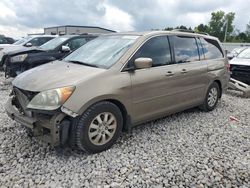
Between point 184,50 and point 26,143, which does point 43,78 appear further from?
point 184,50

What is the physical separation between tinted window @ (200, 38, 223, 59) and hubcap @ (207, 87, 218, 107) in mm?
743

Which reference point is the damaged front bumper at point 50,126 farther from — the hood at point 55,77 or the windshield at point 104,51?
Result: the windshield at point 104,51

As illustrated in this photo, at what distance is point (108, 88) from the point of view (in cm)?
356

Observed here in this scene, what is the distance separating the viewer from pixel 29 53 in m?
7.66

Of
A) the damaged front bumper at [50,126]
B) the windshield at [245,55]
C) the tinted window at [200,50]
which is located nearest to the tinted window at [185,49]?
the tinted window at [200,50]

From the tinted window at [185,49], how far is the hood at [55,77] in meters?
1.72

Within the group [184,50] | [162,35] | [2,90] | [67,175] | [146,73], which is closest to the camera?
[67,175]

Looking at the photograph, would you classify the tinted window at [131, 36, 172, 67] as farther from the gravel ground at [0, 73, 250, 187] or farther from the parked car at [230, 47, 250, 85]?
the parked car at [230, 47, 250, 85]

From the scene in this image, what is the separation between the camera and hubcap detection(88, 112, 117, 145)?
11.5ft

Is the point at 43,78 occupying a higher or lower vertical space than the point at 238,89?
higher

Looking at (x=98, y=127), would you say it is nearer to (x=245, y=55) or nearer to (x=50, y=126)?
(x=50, y=126)

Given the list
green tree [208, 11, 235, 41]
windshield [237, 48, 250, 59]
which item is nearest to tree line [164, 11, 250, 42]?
green tree [208, 11, 235, 41]

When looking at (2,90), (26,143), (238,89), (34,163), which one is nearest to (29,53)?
(2,90)

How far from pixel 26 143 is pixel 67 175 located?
1.14 metres
